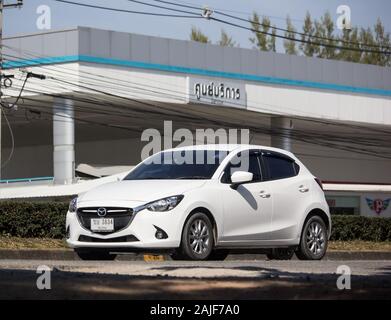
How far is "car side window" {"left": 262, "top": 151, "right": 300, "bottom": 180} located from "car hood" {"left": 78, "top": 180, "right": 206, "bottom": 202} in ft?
5.12

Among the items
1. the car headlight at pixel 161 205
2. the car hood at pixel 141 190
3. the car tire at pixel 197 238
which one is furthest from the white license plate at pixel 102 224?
the car tire at pixel 197 238

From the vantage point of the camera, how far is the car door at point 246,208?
46.1ft

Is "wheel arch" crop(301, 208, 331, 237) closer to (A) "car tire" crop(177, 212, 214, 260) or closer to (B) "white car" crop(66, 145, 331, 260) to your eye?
(B) "white car" crop(66, 145, 331, 260)

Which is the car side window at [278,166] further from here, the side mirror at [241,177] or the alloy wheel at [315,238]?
the side mirror at [241,177]

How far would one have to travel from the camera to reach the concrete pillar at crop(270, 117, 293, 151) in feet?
196

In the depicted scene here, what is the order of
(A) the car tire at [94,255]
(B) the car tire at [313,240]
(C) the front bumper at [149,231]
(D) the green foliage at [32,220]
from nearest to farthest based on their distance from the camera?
(C) the front bumper at [149,231]
(A) the car tire at [94,255]
(B) the car tire at [313,240]
(D) the green foliage at [32,220]

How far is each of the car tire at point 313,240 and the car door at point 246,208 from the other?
0.82m

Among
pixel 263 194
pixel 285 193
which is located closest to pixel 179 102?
pixel 285 193

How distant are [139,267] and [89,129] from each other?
52257 millimetres

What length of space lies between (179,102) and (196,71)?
1.82 meters

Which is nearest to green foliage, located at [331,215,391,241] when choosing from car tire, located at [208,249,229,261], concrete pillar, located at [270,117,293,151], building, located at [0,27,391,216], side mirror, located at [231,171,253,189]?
car tire, located at [208,249,229,261]

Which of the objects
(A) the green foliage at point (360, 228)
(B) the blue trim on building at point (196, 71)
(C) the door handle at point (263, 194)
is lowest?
(A) the green foliage at point (360, 228)

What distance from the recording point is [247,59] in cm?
5616
